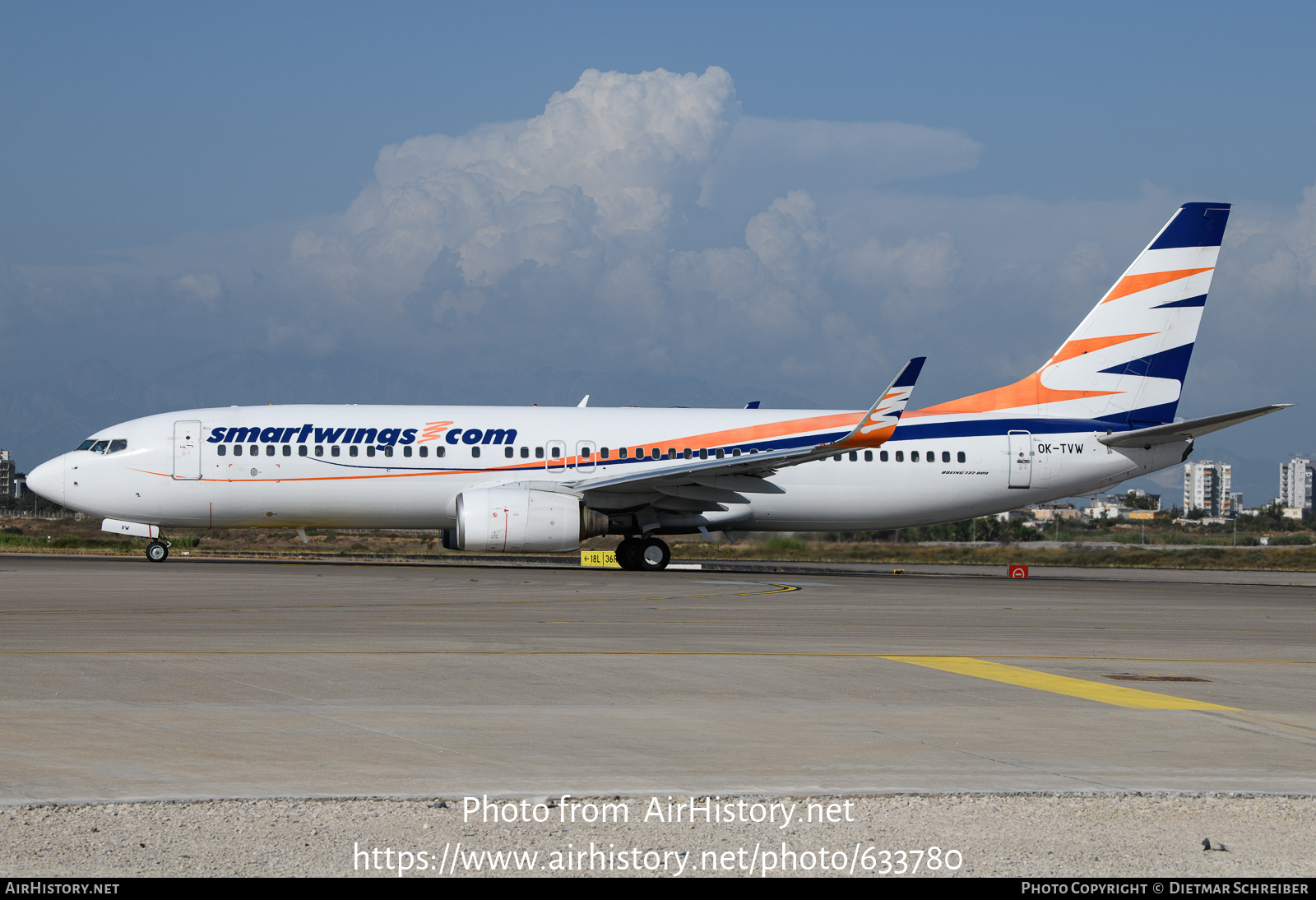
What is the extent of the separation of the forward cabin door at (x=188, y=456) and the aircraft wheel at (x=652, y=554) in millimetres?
10168

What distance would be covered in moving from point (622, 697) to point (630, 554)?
62.3 feet

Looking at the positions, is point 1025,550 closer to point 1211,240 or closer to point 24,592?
point 1211,240

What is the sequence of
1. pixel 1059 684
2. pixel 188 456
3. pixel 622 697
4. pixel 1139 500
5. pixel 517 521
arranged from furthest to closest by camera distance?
1. pixel 1139 500
2. pixel 188 456
3. pixel 517 521
4. pixel 1059 684
5. pixel 622 697

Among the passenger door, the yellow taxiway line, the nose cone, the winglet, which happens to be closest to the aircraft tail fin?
the winglet

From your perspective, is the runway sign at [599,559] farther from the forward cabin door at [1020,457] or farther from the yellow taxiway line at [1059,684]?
the yellow taxiway line at [1059,684]

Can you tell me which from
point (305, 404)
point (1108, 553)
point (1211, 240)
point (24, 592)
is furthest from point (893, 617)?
point (1108, 553)

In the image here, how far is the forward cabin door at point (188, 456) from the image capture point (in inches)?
1078

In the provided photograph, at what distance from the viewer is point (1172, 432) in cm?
2952

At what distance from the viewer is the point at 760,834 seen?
5.72 meters

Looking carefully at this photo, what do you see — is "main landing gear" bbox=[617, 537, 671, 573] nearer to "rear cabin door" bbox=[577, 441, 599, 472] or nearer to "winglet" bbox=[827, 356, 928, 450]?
"rear cabin door" bbox=[577, 441, 599, 472]

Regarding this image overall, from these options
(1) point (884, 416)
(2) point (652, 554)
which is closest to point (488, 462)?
(2) point (652, 554)

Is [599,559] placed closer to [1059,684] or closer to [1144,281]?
[1144,281]

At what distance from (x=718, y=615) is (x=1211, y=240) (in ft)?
67.9

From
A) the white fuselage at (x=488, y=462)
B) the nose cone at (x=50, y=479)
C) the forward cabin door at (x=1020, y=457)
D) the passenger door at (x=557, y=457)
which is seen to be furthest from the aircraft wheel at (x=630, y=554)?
the nose cone at (x=50, y=479)
